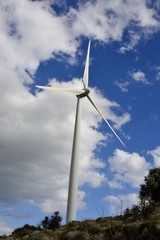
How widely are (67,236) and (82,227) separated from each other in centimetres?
217

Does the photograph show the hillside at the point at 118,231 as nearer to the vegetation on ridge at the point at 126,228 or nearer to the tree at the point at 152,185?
the vegetation on ridge at the point at 126,228

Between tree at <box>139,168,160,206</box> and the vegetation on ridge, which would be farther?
tree at <box>139,168,160,206</box>

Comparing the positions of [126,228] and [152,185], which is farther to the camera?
[152,185]

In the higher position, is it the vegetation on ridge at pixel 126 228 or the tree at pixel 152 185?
the tree at pixel 152 185

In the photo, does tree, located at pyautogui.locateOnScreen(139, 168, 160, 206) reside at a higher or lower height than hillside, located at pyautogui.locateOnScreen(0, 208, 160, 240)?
higher

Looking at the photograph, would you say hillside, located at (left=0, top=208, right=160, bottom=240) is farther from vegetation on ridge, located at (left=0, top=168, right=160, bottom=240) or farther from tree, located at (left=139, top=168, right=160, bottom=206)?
tree, located at (left=139, top=168, right=160, bottom=206)

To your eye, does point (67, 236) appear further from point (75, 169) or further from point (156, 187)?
point (156, 187)

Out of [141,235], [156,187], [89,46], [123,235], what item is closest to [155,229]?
[141,235]

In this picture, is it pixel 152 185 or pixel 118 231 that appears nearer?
pixel 118 231

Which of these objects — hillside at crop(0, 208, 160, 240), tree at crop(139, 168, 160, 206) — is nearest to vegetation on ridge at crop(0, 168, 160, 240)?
hillside at crop(0, 208, 160, 240)

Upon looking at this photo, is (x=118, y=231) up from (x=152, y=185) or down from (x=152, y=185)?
down

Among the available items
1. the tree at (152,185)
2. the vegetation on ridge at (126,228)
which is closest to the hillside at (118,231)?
the vegetation on ridge at (126,228)

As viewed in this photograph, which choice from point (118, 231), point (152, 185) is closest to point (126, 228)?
point (118, 231)

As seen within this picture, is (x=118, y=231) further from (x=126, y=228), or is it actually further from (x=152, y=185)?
(x=152, y=185)
